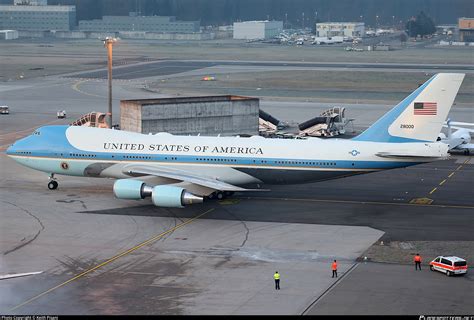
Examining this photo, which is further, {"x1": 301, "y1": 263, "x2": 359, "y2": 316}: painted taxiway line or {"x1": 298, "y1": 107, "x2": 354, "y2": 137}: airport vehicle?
{"x1": 298, "y1": 107, "x2": 354, "y2": 137}: airport vehicle

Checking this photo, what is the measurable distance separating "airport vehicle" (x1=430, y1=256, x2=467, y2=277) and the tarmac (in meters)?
0.48

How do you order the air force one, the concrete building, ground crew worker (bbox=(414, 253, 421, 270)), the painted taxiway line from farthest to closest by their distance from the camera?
the concrete building, the air force one, ground crew worker (bbox=(414, 253, 421, 270)), the painted taxiway line

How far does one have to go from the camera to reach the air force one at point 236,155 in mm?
59281

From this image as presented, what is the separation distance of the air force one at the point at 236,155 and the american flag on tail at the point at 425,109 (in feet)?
0.23

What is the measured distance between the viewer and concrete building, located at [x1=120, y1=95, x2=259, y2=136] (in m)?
82.3

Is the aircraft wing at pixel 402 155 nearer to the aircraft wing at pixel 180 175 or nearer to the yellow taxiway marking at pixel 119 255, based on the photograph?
the aircraft wing at pixel 180 175

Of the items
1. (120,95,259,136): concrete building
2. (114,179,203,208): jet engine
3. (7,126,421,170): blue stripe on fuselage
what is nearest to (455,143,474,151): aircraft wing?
(120,95,259,136): concrete building

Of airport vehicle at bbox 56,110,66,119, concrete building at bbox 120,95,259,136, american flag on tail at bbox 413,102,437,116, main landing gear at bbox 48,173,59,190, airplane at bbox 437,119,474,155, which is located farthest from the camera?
airport vehicle at bbox 56,110,66,119

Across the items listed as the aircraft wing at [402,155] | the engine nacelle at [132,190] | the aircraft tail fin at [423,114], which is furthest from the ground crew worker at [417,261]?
the engine nacelle at [132,190]

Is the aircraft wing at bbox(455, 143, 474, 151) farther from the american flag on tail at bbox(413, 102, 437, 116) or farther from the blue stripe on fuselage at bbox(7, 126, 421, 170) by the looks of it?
the blue stripe on fuselage at bbox(7, 126, 421, 170)

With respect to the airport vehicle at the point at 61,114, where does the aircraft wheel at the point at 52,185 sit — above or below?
below

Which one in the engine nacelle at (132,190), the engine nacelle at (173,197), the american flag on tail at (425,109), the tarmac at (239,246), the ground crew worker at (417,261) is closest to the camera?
the tarmac at (239,246)

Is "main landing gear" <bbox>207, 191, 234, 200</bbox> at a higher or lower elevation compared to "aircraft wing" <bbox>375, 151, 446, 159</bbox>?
Answer: lower

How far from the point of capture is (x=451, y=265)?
44906 mm
